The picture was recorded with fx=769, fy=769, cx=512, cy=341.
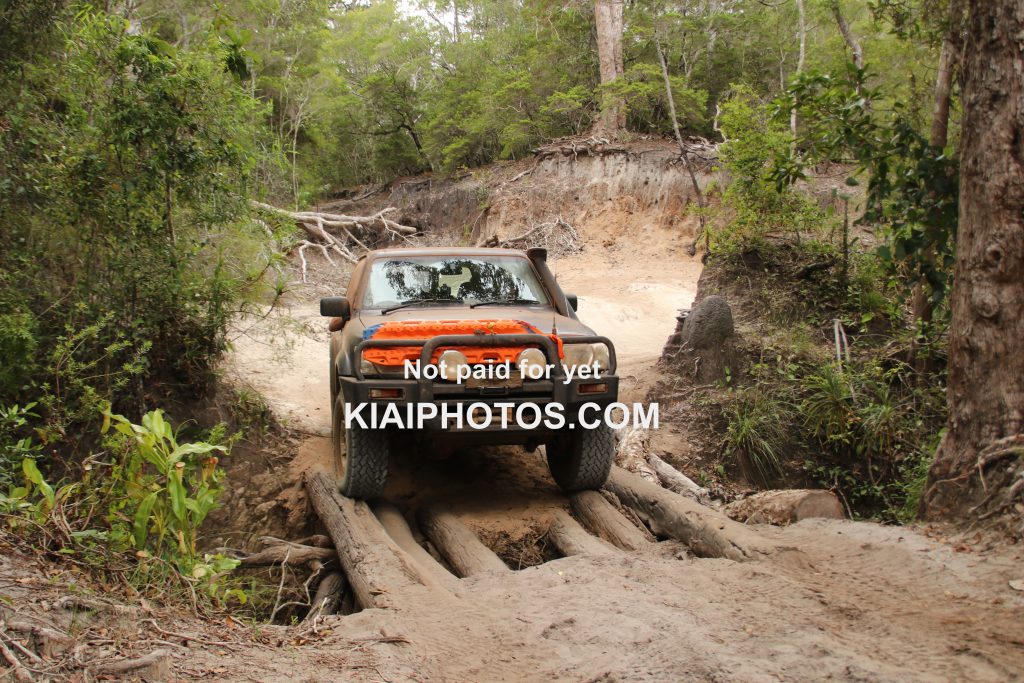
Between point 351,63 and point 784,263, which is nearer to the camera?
point 784,263

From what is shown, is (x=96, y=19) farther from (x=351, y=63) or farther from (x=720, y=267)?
(x=351, y=63)

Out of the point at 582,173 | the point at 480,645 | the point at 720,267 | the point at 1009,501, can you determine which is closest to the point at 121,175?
the point at 480,645

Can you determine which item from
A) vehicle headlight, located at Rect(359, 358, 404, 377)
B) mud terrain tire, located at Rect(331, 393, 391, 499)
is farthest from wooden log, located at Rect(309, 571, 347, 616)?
vehicle headlight, located at Rect(359, 358, 404, 377)

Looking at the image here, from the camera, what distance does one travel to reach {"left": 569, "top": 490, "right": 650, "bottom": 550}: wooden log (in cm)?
495

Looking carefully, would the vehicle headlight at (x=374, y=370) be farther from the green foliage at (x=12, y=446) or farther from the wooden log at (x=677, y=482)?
the wooden log at (x=677, y=482)

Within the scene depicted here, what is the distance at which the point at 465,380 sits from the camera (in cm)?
480

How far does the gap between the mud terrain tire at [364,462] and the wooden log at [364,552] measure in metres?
0.11

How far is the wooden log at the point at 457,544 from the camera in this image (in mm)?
4625

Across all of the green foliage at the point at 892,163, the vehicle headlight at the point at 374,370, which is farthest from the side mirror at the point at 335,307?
the green foliage at the point at 892,163

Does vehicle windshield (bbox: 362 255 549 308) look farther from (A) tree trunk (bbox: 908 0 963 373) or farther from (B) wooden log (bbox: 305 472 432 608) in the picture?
(A) tree trunk (bbox: 908 0 963 373)

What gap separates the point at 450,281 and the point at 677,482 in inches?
106

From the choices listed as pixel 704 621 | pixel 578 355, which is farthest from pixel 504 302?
pixel 704 621

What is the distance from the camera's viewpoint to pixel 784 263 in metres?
10.4

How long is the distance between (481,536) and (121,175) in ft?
13.6
